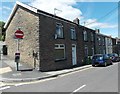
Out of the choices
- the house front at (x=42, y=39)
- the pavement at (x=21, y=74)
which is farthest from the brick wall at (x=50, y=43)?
the pavement at (x=21, y=74)

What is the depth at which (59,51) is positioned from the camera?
2220 centimetres

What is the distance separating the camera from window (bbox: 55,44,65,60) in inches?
850

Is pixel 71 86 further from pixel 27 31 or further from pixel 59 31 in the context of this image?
pixel 59 31

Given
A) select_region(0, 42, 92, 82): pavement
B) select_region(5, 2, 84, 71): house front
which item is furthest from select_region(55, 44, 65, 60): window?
select_region(0, 42, 92, 82): pavement

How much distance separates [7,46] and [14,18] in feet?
12.1

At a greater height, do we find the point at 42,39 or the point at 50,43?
the point at 42,39

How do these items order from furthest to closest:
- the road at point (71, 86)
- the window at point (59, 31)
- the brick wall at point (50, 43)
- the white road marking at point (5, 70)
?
the window at point (59, 31)
the brick wall at point (50, 43)
the white road marking at point (5, 70)
the road at point (71, 86)

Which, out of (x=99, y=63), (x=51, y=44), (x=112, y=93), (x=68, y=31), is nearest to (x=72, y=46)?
(x=68, y=31)

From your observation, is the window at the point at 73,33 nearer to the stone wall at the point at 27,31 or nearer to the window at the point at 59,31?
the window at the point at 59,31

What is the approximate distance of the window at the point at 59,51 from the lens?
70.8ft

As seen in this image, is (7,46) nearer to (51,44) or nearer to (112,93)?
(51,44)

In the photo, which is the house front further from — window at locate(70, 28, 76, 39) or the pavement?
the pavement

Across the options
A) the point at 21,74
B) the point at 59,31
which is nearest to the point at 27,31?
the point at 59,31

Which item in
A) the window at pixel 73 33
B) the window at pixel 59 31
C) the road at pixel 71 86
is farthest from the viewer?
the window at pixel 73 33
